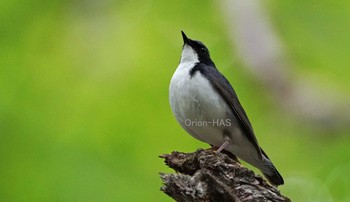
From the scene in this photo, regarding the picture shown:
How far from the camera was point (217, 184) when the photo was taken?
4.44 meters

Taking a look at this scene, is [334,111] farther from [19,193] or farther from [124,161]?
[19,193]

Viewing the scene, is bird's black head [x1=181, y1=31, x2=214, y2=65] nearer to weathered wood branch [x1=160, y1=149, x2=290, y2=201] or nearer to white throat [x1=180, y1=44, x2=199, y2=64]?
white throat [x1=180, y1=44, x2=199, y2=64]

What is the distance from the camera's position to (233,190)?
15.0 feet

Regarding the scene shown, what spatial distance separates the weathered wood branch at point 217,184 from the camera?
14.6 feet

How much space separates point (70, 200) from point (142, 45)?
2.08m

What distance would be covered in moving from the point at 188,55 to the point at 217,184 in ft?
8.66

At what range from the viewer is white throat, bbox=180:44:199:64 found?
680cm

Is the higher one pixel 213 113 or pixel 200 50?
pixel 200 50

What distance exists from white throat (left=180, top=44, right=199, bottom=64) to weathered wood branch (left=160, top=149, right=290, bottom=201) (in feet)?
6.63

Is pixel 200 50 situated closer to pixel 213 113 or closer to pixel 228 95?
pixel 228 95

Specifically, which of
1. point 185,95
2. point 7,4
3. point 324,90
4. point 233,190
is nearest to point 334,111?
point 324,90

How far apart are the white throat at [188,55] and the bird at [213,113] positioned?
44 mm

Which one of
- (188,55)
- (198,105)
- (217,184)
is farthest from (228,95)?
(217,184)

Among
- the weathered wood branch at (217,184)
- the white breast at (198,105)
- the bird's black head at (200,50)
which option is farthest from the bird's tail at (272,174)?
the weathered wood branch at (217,184)
